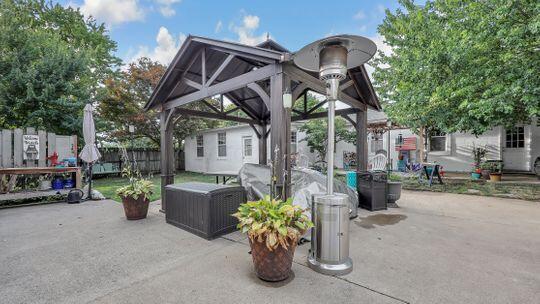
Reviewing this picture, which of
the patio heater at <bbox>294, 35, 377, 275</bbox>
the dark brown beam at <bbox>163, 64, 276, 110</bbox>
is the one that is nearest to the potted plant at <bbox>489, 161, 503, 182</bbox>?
the patio heater at <bbox>294, 35, 377, 275</bbox>

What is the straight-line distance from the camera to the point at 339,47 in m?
2.49

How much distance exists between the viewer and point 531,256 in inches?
110

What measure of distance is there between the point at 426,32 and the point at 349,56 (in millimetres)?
7459

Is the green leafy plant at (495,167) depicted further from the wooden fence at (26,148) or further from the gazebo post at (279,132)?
the wooden fence at (26,148)

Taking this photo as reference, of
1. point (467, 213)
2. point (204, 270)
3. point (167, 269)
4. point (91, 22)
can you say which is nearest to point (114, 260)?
point (167, 269)

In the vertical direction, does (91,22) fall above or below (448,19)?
above

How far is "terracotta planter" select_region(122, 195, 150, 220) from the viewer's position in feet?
14.6

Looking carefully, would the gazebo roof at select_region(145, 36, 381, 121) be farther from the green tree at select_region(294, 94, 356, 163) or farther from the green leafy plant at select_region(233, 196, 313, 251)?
the green tree at select_region(294, 94, 356, 163)

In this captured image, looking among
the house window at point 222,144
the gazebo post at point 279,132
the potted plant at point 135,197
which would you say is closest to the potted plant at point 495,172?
the gazebo post at point 279,132

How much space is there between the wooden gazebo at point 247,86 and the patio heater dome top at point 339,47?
464 millimetres

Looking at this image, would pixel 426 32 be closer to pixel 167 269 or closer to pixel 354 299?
pixel 354 299

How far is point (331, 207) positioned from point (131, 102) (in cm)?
1293

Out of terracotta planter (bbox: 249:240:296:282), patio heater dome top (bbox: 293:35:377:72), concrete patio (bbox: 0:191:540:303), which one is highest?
patio heater dome top (bbox: 293:35:377:72)

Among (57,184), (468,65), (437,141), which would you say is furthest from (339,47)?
(437,141)
